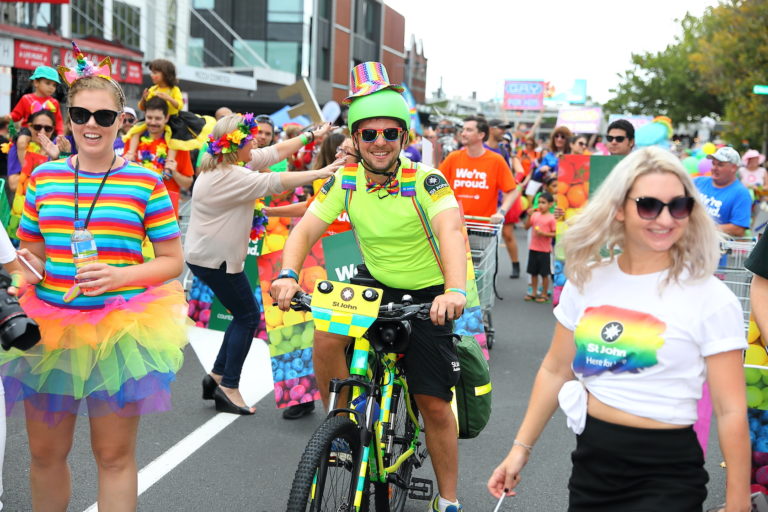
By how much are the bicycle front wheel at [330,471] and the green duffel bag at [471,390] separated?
0.97m

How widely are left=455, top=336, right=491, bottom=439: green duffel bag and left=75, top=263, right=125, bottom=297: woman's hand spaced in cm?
177

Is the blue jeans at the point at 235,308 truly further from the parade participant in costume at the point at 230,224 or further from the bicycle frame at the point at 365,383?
the bicycle frame at the point at 365,383

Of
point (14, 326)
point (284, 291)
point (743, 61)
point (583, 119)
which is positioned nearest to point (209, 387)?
point (284, 291)

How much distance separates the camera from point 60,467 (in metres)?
3.54

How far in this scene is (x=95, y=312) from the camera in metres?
3.41

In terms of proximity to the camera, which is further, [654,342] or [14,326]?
[14,326]

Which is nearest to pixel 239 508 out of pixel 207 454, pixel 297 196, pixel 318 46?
pixel 207 454

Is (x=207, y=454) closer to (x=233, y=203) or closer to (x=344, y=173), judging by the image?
(x=233, y=203)

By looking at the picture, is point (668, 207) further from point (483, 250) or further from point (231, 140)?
point (483, 250)

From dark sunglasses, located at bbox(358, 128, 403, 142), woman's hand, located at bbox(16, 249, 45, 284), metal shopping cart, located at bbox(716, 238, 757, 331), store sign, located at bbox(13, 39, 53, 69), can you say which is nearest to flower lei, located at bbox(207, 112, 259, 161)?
dark sunglasses, located at bbox(358, 128, 403, 142)

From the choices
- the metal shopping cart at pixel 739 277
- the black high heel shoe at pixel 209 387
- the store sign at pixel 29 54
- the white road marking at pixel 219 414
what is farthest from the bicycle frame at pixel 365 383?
the store sign at pixel 29 54

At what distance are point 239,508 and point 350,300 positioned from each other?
1755mm

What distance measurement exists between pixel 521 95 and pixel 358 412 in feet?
178

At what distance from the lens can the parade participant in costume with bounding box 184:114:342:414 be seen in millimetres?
5852
